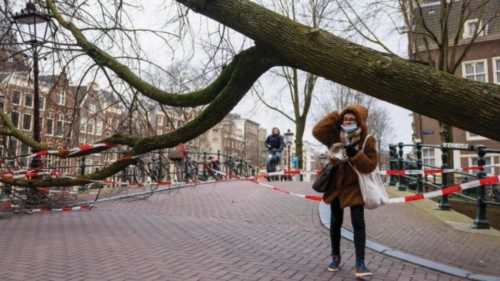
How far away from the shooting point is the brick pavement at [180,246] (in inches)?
179

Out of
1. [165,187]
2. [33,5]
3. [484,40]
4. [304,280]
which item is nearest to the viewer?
[304,280]

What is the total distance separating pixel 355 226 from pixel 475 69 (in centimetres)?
2959

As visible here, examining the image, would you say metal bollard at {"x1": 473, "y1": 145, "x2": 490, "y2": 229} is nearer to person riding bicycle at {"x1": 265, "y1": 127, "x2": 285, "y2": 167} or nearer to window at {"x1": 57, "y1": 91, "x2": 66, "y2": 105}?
window at {"x1": 57, "y1": 91, "x2": 66, "y2": 105}

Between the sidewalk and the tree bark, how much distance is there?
1672mm

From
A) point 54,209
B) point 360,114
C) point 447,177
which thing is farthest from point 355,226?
point 54,209

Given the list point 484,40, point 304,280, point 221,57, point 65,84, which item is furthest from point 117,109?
point 484,40

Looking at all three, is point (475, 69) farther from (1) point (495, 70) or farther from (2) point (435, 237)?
(2) point (435, 237)

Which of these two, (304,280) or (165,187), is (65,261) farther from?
(165,187)

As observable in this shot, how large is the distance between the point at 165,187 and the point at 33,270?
9.18 metres

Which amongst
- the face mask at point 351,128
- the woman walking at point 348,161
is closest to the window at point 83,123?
the woman walking at point 348,161

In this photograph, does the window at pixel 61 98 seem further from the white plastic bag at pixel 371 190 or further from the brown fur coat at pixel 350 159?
the white plastic bag at pixel 371 190

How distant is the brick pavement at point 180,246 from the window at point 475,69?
24.9 m

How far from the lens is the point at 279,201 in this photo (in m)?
10.3

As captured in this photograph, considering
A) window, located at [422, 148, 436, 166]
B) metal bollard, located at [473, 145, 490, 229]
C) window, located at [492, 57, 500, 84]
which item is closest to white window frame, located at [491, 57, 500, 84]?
window, located at [492, 57, 500, 84]
